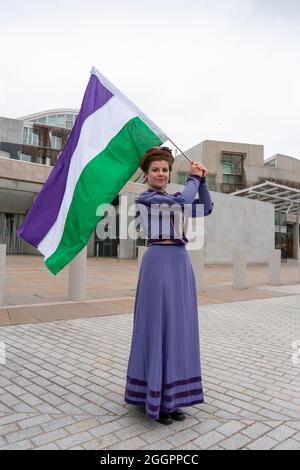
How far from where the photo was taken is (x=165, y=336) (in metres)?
2.59

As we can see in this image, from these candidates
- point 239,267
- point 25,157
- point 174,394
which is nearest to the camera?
point 174,394

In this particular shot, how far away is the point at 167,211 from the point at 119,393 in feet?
5.59

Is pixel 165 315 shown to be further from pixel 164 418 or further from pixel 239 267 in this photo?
pixel 239 267

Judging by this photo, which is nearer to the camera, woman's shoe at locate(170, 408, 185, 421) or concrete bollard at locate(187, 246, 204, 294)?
woman's shoe at locate(170, 408, 185, 421)

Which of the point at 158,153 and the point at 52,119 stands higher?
the point at 52,119

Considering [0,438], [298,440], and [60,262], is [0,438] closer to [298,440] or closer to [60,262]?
[60,262]

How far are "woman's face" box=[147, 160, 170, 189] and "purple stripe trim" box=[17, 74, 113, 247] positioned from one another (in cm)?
80

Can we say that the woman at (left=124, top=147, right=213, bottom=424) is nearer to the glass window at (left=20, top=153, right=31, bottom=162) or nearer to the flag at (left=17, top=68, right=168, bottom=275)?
the flag at (left=17, top=68, right=168, bottom=275)

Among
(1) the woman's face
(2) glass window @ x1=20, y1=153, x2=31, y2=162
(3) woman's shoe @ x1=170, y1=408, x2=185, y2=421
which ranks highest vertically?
(2) glass window @ x1=20, y1=153, x2=31, y2=162

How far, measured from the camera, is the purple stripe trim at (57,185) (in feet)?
10.1

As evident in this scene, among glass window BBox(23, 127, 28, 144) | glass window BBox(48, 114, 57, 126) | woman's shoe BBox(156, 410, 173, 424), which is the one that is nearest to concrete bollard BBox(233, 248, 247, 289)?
woman's shoe BBox(156, 410, 173, 424)

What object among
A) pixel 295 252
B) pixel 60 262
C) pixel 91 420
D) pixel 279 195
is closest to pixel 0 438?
pixel 91 420

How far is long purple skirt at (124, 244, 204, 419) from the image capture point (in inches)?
99.9

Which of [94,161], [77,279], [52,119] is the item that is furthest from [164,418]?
[52,119]
